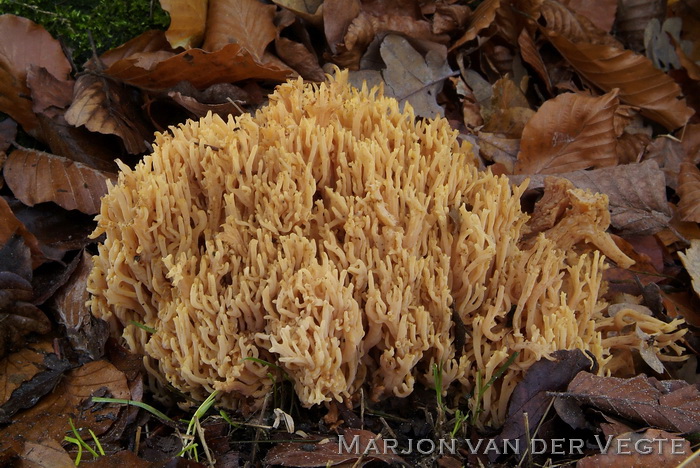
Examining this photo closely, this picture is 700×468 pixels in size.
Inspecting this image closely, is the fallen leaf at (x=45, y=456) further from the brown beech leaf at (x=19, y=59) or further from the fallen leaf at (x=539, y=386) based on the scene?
the brown beech leaf at (x=19, y=59)

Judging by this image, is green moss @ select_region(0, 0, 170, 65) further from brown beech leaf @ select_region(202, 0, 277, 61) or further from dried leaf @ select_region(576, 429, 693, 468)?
dried leaf @ select_region(576, 429, 693, 468)

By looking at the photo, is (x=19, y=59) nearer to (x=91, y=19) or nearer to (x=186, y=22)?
(x=91, y=19)

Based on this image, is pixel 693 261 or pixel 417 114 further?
pixel 417 114

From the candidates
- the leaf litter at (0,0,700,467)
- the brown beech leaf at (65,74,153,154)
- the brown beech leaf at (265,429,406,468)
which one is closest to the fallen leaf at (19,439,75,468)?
the leaf litter at (0,0,700,467)

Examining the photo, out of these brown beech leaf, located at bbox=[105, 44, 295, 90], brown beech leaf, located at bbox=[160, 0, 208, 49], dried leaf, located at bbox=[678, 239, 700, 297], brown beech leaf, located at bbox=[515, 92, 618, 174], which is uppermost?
brown beech leaf, located at bbox=[160, 0, 208, 49]

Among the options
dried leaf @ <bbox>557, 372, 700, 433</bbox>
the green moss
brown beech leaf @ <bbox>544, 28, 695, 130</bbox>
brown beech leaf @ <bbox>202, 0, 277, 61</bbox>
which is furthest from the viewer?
brown beech leaf @ <bbox>544, 28, 695, 130</bbox>

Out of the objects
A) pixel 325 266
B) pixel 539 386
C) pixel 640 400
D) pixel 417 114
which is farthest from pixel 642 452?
pixel 417 114

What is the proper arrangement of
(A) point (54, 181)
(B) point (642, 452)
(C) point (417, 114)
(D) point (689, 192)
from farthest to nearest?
(C) point (417, 114), (D) point (689, 192), (A) point (54, 181), (B) point (642, 452)

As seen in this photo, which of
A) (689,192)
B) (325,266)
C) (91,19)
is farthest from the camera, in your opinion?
(689,192)
